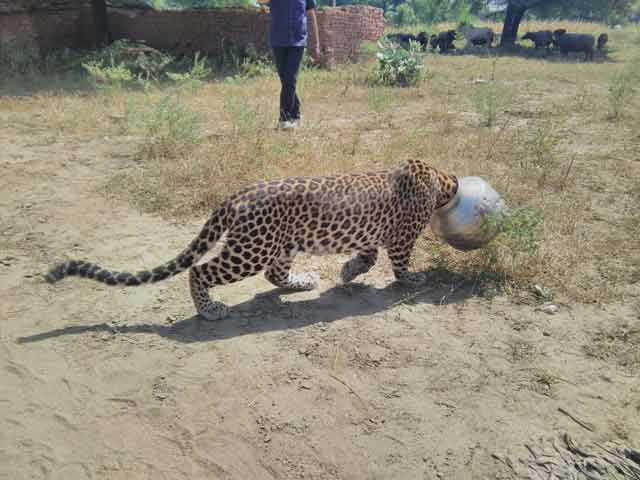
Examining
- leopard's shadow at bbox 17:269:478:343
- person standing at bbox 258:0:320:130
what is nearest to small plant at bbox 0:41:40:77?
person standing at bbox 258:0:320:130

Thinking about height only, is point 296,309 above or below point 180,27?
below

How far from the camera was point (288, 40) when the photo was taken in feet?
28.1

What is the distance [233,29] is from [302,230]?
14149 millimetres

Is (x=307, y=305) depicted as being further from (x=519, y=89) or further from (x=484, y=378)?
(x=519, y=89)

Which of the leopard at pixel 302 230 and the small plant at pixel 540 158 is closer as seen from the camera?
the leopard at pixel 302 230

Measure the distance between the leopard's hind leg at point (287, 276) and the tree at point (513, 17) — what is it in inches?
1050

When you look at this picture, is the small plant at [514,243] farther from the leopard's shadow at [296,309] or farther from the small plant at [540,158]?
the small plant at [540,158]

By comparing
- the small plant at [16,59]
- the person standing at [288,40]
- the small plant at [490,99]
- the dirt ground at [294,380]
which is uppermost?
the person standing at [288,40]

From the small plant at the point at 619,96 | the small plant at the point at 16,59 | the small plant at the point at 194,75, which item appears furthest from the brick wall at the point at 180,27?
the small plant at the point at 619,96

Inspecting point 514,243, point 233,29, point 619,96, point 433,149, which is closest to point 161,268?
point 514,243

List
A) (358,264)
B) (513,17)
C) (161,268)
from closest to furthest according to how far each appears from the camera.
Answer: (161,268), (358,264), (513,17)

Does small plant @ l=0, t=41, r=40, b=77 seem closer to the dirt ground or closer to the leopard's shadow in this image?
the dirt ground

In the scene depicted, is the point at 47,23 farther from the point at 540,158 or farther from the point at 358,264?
the point at 358,264

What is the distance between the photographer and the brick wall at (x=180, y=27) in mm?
15484
